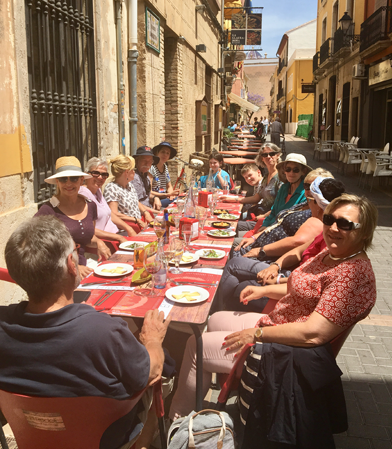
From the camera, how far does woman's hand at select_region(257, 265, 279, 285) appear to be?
327 cm

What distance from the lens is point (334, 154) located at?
21.7 meters

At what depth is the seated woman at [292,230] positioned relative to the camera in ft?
11.2

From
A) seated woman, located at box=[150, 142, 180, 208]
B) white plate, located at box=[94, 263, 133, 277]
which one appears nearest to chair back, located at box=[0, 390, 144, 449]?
white plate, located at box=[94, 263, 133, 277]

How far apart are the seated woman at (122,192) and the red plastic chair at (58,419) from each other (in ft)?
11.9

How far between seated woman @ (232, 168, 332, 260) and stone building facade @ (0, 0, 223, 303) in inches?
91.4

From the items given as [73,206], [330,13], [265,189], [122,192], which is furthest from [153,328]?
[330,13]

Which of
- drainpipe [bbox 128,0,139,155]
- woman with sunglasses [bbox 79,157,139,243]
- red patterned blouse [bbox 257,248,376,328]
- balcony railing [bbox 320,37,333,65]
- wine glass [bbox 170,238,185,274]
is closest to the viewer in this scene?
red patterned blouse [bbox 257,248,376,328]

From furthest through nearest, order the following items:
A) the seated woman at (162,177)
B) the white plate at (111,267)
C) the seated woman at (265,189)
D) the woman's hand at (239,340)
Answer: the seated woman at (162,177) < the seated woman at (265,189) < the white plate at (111,267) < the woman's hand at (239,340)

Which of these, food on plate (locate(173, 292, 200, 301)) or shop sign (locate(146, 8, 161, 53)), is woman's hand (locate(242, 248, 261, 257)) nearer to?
food on plate (locate(173, 292, 200, 301))

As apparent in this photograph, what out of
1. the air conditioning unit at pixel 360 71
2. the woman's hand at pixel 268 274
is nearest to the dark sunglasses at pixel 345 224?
the woman's hand at pixel 268 274

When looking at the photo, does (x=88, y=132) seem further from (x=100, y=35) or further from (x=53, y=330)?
(x=53, y=330)

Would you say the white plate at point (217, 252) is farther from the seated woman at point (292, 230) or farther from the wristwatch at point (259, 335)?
the wristwatch at point (259, 335)

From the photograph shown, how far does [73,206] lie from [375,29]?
14497 millimetres

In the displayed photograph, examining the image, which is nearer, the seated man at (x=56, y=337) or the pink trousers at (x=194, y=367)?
the seated man at (x=56, y=337)
